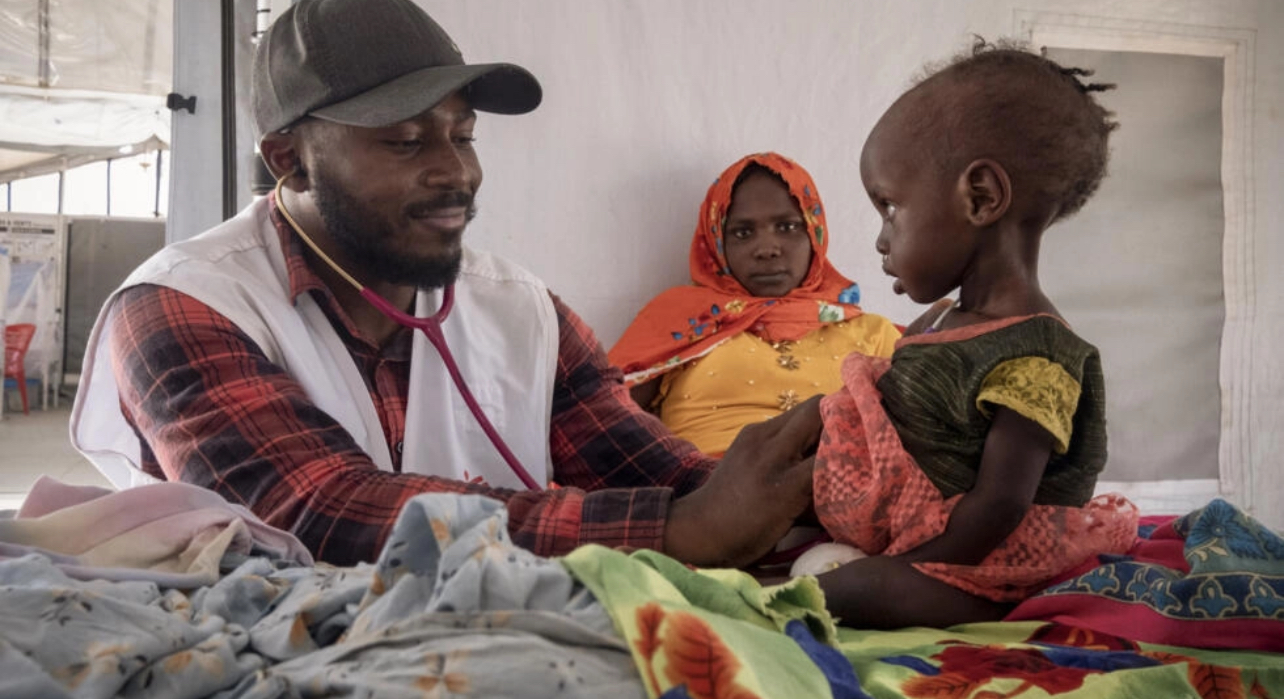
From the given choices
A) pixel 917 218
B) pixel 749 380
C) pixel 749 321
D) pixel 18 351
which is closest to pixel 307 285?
pixel 917 218

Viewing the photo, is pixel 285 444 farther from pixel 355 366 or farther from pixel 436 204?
pixel 436 204

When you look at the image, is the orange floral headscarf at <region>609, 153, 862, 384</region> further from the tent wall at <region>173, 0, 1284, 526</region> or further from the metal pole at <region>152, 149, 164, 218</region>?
the metal pole at <region>152, 149, 164, 218</region>

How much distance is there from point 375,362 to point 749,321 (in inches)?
64.5

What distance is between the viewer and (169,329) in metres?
1.59

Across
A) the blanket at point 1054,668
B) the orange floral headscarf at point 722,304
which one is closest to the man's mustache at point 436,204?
the blanket at point 1054,668

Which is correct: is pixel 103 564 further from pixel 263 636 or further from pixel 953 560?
pixel 953 560

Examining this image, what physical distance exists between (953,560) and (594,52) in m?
2.35

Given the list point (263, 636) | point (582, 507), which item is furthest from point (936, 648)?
point (263, 636)

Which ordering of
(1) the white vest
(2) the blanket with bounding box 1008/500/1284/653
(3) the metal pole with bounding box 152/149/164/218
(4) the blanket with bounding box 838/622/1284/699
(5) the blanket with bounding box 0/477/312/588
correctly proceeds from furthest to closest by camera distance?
1. (3) the metal pole with bounding box 152/149/164/218
2. (1) the white vest
3. (2) the blanket with bounding box 1008/500/1284/653
4. (4) the blanket with bounding box 838/622/1284/699
5. (5) the blanket with bounding box 0/477/312/588

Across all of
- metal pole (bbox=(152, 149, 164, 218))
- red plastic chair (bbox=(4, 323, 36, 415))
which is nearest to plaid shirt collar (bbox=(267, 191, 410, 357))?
metal pole (bbox=(152, 149, 164, 218))

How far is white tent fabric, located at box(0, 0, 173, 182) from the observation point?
11.0 feet

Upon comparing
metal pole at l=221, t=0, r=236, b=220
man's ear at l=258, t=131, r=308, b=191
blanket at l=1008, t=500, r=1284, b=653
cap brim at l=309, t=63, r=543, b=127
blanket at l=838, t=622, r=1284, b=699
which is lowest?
blanket at l=838, t=622, r=1284, b=699

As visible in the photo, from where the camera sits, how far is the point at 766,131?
11.9 feet

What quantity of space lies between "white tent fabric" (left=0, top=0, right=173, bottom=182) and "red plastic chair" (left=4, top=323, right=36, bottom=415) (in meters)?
0.48
